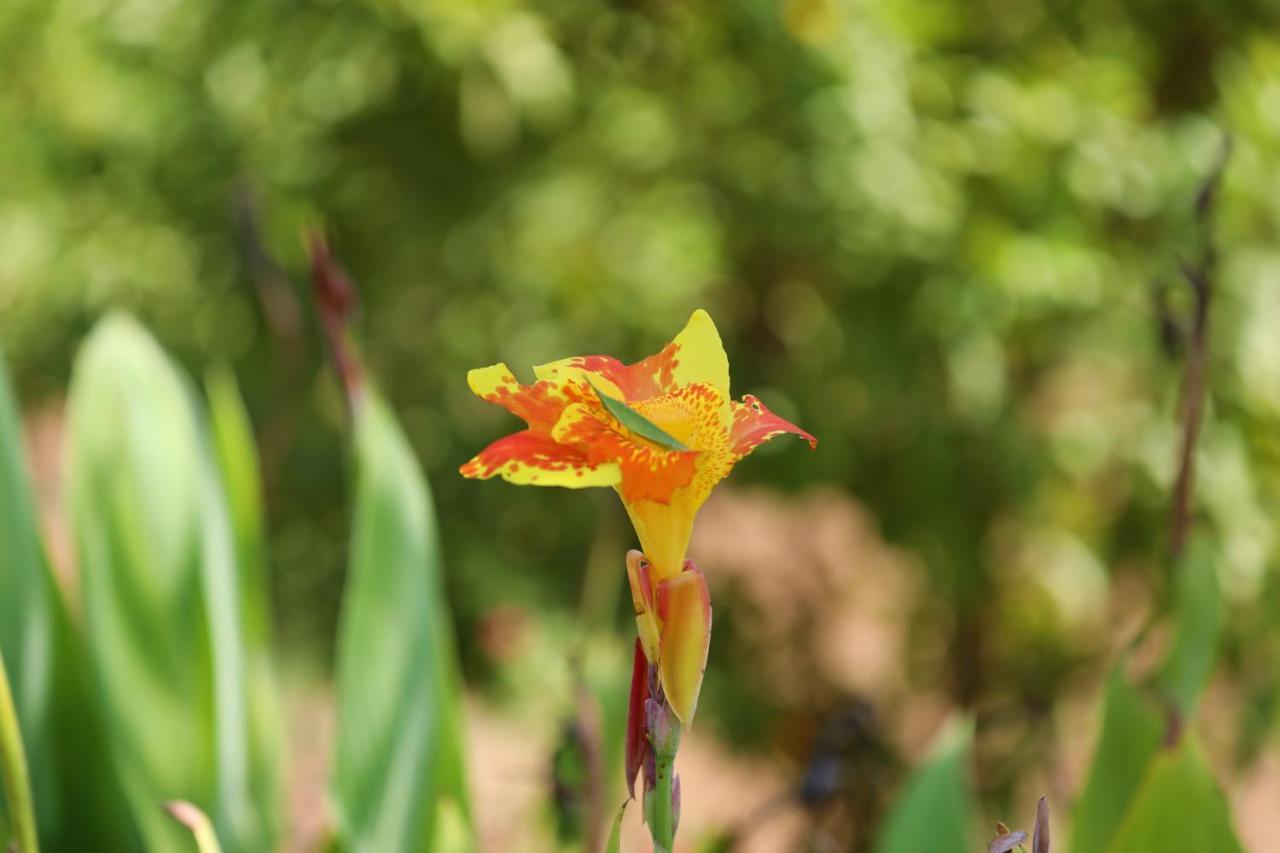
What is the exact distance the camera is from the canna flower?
0.34 metres

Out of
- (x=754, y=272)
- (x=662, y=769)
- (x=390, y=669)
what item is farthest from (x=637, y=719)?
(x=754, y=272)

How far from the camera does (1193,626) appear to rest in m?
0.63

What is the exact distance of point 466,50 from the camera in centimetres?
119

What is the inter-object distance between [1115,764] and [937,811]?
0.30ft

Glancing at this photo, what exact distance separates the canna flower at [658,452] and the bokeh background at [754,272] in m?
0.73

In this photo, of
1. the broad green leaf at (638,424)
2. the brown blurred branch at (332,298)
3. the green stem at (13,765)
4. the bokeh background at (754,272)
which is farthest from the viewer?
the bokeh background at (754,272)

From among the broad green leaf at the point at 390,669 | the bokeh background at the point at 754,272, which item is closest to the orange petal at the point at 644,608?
the broad green leaf at the point at 390,669

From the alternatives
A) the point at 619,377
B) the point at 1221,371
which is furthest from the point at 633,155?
the point at 619,377

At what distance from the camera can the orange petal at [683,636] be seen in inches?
13.9

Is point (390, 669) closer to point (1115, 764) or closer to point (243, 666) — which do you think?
point (243, 666)

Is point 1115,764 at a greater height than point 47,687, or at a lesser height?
lesser

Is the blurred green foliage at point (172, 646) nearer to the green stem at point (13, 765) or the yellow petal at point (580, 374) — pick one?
the green stem at point (13, 765)

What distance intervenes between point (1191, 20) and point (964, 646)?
79 centimetres

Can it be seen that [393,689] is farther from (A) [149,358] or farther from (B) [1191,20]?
(B) [1191,20]
